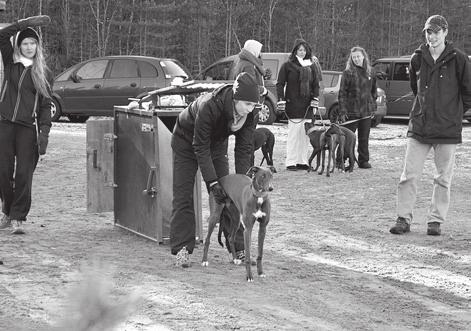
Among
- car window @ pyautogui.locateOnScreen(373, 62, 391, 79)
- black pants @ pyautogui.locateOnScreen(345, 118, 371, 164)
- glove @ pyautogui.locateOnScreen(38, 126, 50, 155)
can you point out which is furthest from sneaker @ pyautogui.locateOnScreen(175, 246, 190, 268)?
car window @ pyautogui.locateOnScreen(373, 62, 391, 79)

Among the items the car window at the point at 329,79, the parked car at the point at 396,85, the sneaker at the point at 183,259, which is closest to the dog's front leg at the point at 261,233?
the sneaker at the point at 183,259

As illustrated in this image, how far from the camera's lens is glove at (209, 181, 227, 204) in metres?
6.61

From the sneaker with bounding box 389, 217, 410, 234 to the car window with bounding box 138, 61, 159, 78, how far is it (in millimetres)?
13135

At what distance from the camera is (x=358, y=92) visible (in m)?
13.5

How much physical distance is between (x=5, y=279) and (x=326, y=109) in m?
17.0

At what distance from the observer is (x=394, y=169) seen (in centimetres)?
1424

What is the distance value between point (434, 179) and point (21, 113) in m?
3.80

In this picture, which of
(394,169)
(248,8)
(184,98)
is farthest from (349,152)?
(248,8)

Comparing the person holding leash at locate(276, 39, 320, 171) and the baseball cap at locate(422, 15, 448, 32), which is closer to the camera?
the baseball cap at locate(422, 15, 448, 32)

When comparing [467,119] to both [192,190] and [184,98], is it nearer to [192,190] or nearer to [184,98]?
[184,98]

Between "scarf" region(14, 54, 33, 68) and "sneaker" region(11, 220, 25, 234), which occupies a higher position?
"scarf" region(14, 54, 33, 68)

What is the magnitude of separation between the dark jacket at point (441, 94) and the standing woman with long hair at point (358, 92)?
16.6ft

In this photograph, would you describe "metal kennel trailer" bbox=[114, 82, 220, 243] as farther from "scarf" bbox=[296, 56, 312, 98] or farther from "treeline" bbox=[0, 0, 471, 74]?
"treeline" bbox=[0, 0, 471, 74]

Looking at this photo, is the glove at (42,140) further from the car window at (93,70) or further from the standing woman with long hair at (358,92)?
the car window at (93,70)
